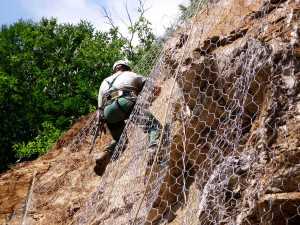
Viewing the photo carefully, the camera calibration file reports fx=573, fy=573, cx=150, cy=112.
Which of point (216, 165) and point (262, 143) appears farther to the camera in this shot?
point (216, 165)

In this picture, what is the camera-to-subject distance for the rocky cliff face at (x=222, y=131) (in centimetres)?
329

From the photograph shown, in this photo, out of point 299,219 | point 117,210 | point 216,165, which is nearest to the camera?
point 299,219

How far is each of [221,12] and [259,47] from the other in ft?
2.85

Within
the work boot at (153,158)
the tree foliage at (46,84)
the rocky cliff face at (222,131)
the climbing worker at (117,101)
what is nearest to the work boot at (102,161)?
the climbing worker at (117,101)

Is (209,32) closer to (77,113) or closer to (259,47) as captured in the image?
(259,47)

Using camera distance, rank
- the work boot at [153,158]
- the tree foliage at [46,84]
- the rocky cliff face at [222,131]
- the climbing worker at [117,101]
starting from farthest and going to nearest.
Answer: the tree foliage at [46,84] → the climbing worker at [117,101] → the work boot at [153,158] → the rocky cliff face at [222,131]

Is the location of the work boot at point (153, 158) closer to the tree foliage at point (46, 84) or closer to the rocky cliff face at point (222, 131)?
the rocky cliff face at point (222, 131)

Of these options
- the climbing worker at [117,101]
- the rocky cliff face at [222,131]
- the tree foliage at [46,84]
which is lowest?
the rocky cliff face at [222,131]

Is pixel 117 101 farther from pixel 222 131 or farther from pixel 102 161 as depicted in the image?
pixel 222 131

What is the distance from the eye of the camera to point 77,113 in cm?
1320

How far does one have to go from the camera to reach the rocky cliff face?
3.29 meters

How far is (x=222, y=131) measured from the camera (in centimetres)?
389

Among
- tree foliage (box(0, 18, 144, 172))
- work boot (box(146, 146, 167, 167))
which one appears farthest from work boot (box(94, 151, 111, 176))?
tree foliage (box(0, 18, 144, 172))

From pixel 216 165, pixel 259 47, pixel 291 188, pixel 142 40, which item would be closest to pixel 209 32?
pixel 259 47
